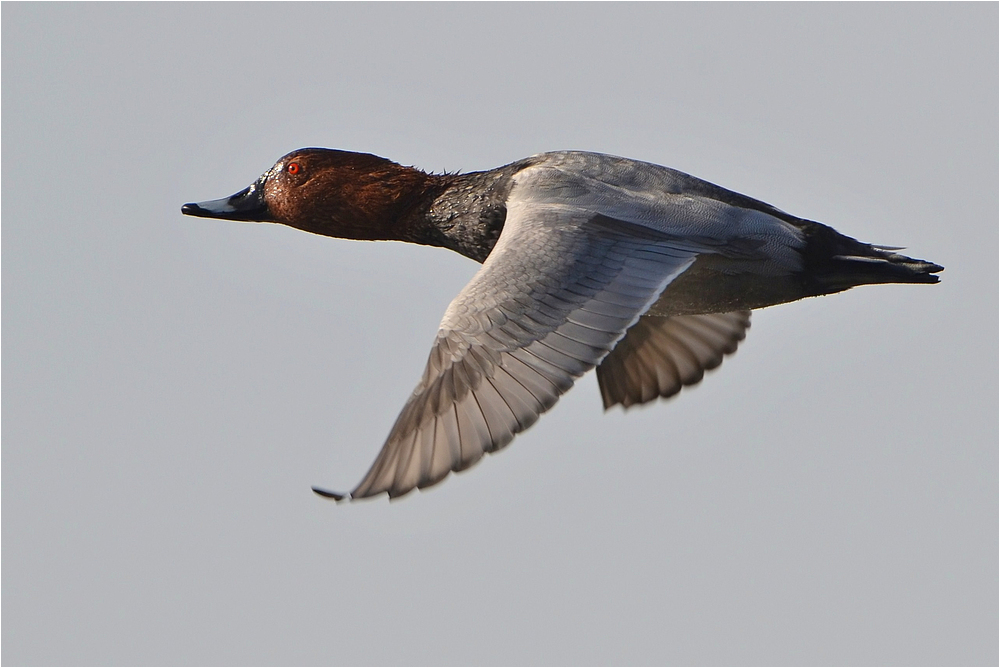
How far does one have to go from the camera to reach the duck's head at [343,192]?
22.7ft

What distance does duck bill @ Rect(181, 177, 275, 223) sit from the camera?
720 cm

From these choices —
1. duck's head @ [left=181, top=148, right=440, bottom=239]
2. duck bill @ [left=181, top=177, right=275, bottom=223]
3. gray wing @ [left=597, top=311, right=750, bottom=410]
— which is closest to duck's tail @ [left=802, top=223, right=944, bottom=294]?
gray wing @ [left=597, top=311, right=750, bottom=410]

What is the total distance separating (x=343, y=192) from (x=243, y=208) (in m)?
0.63

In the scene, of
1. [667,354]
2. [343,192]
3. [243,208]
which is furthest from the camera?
[667,354]

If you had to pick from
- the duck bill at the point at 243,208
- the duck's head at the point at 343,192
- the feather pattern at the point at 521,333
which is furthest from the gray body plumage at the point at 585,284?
the duck bill at the point at 243,208

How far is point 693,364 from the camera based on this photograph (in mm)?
7371

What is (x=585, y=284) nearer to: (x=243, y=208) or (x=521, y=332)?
(x=521, y=332)

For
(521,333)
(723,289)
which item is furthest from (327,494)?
(723,289)

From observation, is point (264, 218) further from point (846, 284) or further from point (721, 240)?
point (846, 284)

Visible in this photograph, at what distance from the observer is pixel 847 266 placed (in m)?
6.26

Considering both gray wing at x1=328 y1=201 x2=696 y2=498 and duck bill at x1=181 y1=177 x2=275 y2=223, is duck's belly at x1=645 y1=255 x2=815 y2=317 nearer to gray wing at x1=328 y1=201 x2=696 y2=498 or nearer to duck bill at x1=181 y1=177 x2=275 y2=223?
gray wing at x1=328 y1=201 x2=696 y2=498

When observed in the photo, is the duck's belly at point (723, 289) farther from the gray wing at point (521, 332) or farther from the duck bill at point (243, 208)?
the duck bill at point (243, 208)

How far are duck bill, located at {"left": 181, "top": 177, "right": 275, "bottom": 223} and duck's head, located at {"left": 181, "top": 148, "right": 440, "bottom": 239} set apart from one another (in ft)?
0.10

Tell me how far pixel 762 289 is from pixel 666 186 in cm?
64
